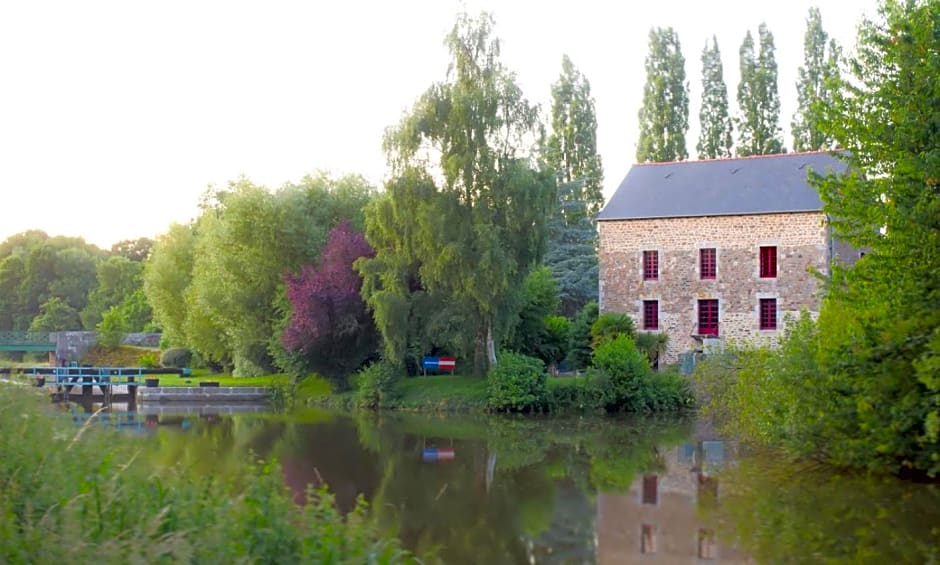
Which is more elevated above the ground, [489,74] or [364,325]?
[489,74]

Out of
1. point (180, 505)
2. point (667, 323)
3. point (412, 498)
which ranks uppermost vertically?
point (667, 323)

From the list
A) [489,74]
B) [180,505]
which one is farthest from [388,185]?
[180,505]

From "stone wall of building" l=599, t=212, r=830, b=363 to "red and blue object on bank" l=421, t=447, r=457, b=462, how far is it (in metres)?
12.9

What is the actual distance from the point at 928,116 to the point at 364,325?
61.8ft

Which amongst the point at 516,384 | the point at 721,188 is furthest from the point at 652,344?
the point at 516,384

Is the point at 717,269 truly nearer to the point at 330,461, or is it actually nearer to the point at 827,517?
the point at 330,461

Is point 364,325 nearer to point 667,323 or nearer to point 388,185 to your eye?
point 388,185

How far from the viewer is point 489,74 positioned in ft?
87.8

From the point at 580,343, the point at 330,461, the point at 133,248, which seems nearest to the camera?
the point at 330,461

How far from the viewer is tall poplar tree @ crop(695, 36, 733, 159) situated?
3828 centimetres

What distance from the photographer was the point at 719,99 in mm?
38531

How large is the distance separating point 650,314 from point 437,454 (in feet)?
46.0

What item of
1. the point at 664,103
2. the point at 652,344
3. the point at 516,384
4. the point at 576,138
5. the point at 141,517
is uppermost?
the point at 664,103

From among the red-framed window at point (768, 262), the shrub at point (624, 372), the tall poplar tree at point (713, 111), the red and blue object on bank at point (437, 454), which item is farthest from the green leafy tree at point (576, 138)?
the red and blue object on bank at point (437, 454)
